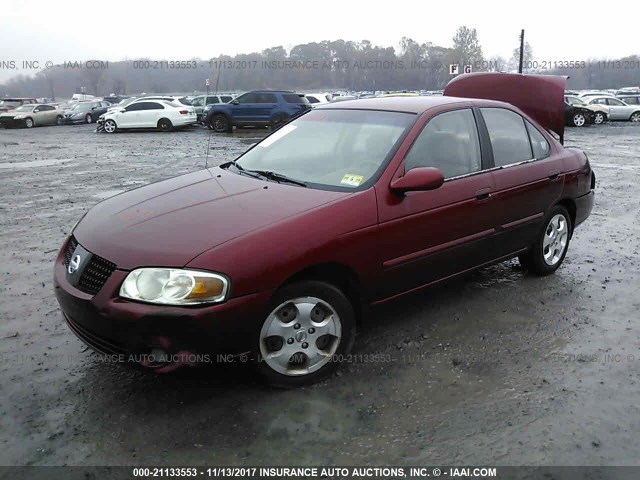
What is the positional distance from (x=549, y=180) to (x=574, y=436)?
2632 millimetres

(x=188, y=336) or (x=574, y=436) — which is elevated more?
(x=188, y=336)

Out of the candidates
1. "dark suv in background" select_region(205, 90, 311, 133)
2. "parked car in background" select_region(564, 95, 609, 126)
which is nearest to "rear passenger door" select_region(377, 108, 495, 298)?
"dark suv in background" select_region(205, 90, 311, 133)

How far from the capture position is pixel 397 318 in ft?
13.9

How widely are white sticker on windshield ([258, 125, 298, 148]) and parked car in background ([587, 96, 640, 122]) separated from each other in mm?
28618

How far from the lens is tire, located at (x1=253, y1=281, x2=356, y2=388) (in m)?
3.08

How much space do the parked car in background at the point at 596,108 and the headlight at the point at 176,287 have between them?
28.3m

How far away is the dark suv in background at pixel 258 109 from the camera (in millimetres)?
23406

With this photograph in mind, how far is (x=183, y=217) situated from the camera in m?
3.28

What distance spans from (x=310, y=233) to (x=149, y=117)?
23711 millimetres

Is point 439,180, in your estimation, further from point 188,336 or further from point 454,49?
point 454,49

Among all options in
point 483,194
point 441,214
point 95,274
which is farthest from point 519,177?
point 95,274

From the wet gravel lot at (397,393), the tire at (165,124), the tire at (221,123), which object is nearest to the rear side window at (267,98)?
the tire at (221,123)

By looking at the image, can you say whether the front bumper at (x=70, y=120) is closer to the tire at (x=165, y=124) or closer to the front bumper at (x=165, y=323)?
the tire at (x=165, y=124)

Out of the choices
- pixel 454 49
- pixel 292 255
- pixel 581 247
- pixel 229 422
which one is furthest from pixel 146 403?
pixel 454 49
